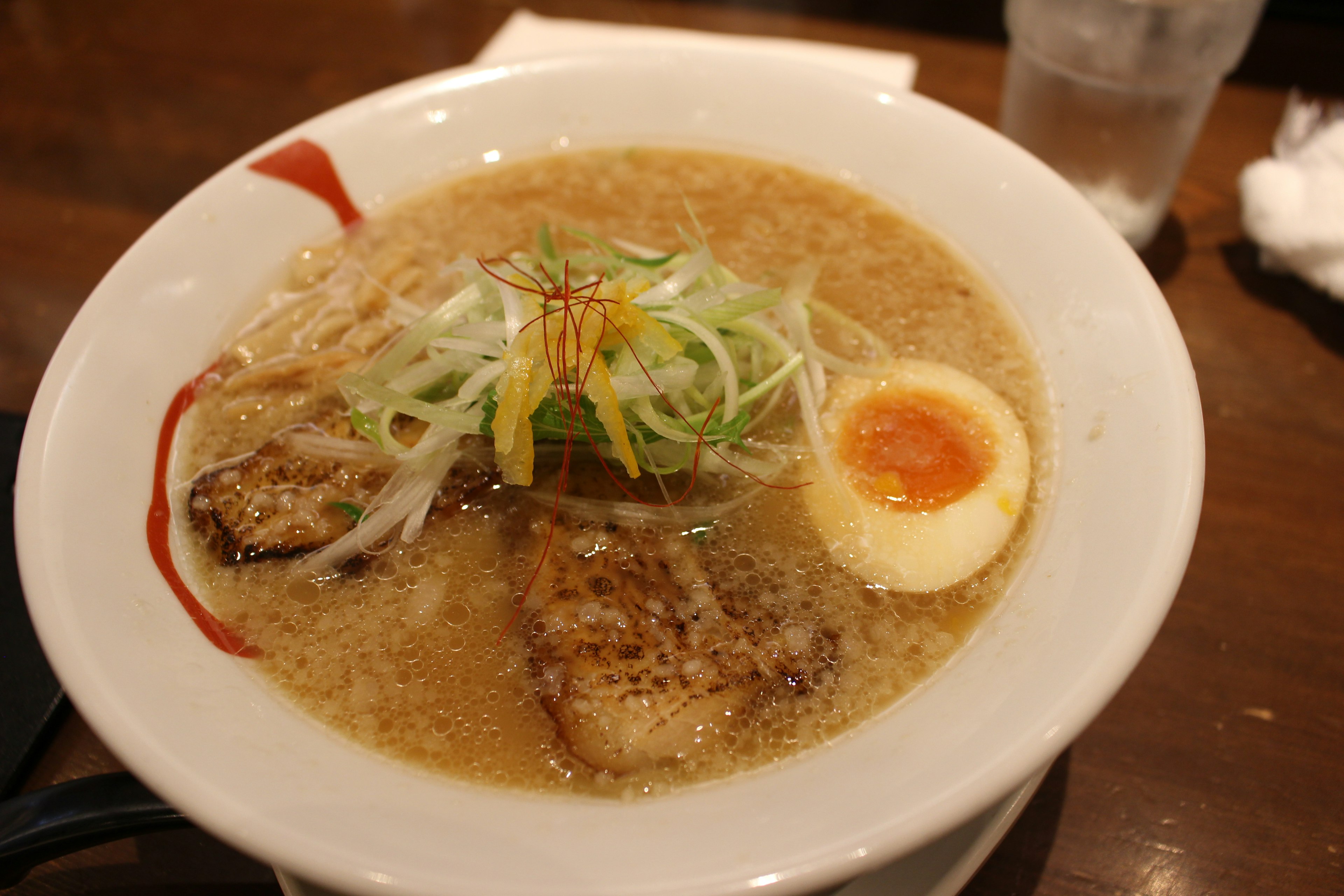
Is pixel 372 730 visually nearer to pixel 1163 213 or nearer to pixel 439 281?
pixel 439 281

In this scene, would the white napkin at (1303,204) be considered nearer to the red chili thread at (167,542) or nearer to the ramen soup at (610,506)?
the ramen soup at (610,506)

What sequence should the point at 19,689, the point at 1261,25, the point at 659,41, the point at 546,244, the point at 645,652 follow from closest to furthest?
the point at 645,652
the point at 19,689
the point at 546,244
the point at 659,41
the point at 1261,25

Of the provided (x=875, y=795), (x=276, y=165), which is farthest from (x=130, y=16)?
(x=875, y=795)

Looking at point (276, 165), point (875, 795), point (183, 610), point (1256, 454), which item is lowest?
point (1256, 454)

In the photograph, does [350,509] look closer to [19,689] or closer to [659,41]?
[19,689]

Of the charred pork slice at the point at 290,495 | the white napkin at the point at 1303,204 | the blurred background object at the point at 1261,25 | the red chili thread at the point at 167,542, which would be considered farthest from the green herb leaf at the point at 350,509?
the blurred background object at the point at 1261,25

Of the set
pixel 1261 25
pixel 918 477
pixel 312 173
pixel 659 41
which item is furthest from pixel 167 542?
pixel 1261 25
